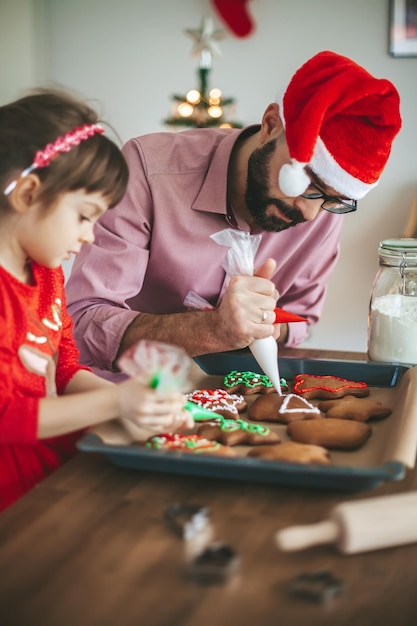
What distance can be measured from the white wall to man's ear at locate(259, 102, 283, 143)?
234 cm

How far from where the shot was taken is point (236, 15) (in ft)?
13.3

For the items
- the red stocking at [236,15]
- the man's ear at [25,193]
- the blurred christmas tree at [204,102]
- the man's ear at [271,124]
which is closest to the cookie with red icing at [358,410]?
the man's ear at [25,193]

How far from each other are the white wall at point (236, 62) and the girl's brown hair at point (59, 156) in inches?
119

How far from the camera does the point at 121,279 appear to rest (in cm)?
173

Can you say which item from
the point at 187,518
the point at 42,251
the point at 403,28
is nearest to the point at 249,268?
the point at 42,251

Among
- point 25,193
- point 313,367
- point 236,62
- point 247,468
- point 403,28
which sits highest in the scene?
point 403,28

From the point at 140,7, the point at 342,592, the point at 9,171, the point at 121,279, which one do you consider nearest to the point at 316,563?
the point at 342,592

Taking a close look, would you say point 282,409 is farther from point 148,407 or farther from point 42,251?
point 42,251

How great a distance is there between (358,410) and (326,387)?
0.15m

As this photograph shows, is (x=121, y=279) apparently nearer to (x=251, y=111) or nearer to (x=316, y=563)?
(x=316, y=563)

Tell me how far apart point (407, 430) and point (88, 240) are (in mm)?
559

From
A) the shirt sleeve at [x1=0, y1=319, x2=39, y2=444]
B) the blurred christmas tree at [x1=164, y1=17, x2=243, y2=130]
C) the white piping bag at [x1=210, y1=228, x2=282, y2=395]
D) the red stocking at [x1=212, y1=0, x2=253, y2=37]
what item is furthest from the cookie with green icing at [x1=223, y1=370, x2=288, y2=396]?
the red stocking at [x1=212, y1=0, x2=253, y2=37]

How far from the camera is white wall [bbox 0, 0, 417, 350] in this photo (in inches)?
151

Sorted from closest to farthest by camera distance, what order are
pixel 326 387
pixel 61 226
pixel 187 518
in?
pixel 187 518 < pixel 61 226 < pixel 326 387
